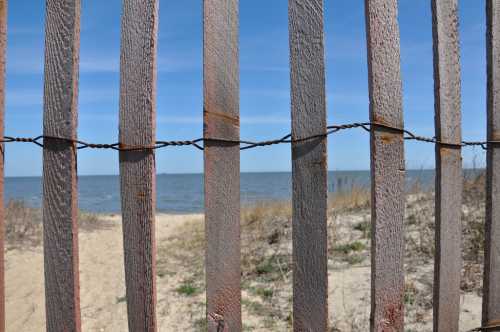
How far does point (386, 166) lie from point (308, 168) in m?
0.27

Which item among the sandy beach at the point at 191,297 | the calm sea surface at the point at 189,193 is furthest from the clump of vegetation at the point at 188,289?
the calm sea surface at the point at 189,193

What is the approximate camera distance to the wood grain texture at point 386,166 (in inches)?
56.9

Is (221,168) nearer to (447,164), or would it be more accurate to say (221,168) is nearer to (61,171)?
(61,171)

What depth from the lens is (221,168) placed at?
1372mm

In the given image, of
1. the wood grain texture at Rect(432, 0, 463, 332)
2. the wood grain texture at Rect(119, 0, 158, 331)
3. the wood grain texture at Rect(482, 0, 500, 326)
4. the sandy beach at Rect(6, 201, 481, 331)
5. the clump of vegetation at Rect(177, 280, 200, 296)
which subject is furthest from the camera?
the clump of vegetation at Rect(177, 280, 200, 296)

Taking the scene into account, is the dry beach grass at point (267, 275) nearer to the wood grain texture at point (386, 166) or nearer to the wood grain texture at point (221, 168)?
the wood grain texture at point (386, 166)

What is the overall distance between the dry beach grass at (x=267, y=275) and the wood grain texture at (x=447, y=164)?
1611 millimetres

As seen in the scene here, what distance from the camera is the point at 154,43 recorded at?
136cm

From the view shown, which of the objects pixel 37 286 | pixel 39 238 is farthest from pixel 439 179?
A: pixel 39 238

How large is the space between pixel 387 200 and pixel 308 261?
334mm

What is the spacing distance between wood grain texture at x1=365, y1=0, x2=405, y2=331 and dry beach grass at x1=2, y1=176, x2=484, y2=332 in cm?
181

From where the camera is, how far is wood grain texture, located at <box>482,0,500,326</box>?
172 cm

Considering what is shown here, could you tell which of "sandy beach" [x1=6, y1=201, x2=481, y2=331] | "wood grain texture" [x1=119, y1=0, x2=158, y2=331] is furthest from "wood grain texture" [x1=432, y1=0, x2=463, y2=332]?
"sandy beach" [x1=6, y1=201, x2=481, y2=331]

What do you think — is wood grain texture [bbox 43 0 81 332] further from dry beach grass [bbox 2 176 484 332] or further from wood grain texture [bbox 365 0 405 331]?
dry beach grass [bbox 2 176 484 332]
